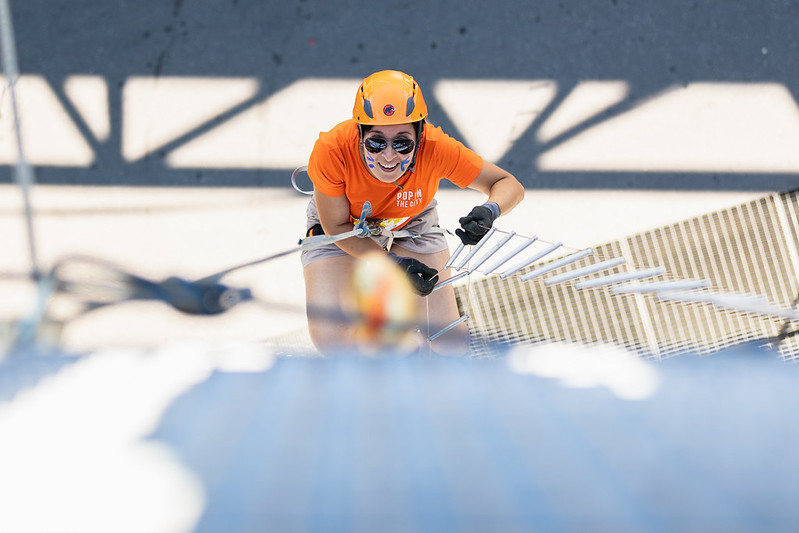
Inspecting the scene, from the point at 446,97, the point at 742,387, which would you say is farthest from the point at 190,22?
the point at 742,387

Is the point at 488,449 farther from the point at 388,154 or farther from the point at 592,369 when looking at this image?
the point at 388,154

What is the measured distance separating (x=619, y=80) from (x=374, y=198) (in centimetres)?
259

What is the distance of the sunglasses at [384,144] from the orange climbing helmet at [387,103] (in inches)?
2.3

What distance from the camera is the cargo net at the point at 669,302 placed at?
448 cm

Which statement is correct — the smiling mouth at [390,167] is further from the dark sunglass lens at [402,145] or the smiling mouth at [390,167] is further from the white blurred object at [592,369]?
the white blurred object at [592,369]

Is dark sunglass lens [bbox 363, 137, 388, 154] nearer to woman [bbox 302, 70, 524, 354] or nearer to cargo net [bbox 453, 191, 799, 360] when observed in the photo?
woman [bbox 302, 70, 524, 354]

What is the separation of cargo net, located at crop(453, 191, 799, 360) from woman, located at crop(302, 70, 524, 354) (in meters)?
1.24

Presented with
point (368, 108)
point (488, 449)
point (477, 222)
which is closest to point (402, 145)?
point (368, 108)

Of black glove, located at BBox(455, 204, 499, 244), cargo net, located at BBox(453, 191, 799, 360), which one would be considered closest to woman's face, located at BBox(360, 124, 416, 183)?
black glove, located at BBox(455, 204, 499, 244)

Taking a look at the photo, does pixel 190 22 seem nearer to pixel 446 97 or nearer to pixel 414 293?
pixel 446 97

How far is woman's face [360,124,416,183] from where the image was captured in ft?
8.35

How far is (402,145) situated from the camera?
2.56 metres

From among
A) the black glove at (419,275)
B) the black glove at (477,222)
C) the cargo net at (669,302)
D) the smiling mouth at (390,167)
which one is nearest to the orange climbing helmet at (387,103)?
the smiling mouth at (390,167)

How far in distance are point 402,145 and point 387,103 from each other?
158 millimetres
